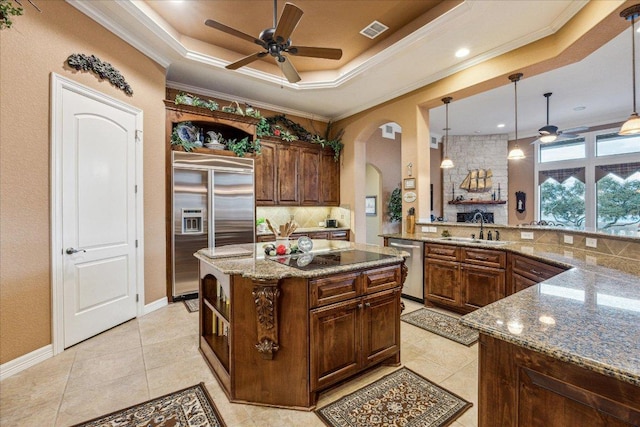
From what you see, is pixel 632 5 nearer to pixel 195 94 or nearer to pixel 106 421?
pixel 106 421

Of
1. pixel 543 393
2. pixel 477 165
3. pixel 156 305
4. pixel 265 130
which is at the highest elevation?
pixel 265 130

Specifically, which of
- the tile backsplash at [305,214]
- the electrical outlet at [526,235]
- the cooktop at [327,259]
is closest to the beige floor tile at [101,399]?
the cooktop at [327,259]

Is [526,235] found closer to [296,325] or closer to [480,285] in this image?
[480,285]

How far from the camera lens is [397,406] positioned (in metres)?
1.97

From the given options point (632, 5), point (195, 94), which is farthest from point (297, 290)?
point (195, 94)

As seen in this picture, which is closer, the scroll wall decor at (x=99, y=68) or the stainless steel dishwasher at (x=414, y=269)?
the scroll wall decor at (x=99, y=68)

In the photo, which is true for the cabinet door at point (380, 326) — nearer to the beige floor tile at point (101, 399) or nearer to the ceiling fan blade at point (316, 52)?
the beige floor tile at point (101, 399)

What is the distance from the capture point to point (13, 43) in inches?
91.8

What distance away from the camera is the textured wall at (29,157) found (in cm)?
230

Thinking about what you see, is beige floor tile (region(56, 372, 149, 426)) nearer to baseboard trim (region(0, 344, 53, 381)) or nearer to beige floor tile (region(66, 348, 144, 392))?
beige floor tile (region(66, 348, 144, 392))

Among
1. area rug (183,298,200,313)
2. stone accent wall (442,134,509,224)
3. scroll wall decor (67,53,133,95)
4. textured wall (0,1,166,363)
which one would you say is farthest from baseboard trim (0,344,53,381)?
stone accent wall (442,134,509,224)

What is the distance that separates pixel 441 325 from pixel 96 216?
158 inches

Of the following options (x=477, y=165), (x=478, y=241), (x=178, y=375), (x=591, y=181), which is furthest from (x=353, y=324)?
(x=591, y=181)

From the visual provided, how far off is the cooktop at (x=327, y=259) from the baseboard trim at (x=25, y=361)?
2241 millimetres
